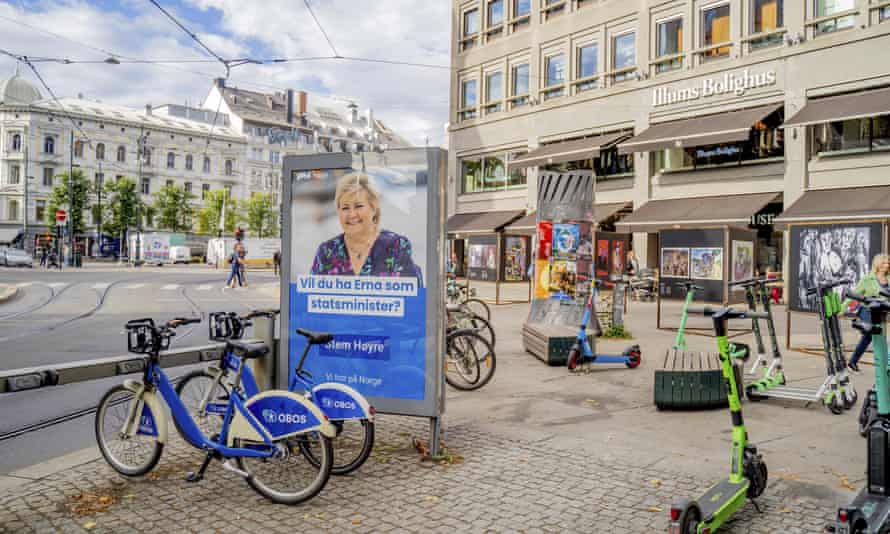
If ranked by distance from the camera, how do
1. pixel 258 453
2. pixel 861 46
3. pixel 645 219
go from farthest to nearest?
pixel 645 219
pixel 861 46
pixel 258 453

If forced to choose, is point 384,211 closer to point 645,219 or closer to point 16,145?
point 645,219

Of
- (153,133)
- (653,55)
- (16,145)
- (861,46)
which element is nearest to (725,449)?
(861,46)

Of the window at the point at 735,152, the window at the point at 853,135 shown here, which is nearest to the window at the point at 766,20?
the window at the point at 735,152

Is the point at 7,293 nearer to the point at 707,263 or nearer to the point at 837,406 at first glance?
the point at 707,263

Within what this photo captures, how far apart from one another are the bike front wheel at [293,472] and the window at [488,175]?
30.1 metres

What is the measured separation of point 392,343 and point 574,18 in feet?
94.4

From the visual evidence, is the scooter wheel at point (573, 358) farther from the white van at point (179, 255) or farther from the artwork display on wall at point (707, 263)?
the white van at point (179, 255)

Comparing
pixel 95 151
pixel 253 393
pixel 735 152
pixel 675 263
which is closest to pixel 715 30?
pixel 735 152

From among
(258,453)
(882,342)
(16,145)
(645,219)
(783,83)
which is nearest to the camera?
(882,342)

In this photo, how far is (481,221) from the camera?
A: 3462 cm

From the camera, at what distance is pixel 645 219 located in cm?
2608

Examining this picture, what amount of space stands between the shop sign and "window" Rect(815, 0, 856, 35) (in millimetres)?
1922

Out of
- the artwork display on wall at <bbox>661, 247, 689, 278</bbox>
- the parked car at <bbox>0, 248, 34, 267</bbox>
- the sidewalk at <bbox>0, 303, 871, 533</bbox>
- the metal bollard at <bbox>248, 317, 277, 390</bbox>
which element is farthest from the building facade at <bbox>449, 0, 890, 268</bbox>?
the parked car at <bbox>0, 248, 34, 267</bbox>

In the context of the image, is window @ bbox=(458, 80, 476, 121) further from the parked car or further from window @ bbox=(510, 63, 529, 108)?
the parked car
